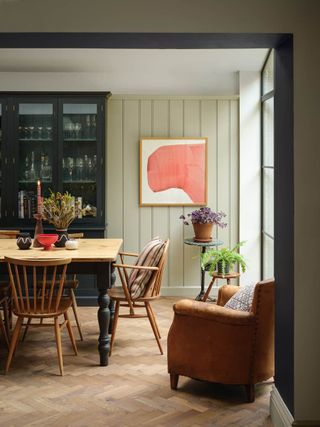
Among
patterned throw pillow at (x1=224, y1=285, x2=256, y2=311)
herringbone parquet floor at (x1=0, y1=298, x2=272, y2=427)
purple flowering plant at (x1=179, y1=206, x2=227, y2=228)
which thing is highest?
purple flowering plant at (x1=179, y1=206, x2=227, y2=228)

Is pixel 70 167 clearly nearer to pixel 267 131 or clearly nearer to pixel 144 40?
pixel 267 131

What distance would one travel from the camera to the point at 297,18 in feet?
10.6

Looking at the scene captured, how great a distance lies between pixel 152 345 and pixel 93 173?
229cm

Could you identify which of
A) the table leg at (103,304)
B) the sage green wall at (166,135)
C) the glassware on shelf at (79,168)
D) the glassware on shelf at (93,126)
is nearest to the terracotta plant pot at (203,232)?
the sage green wall at (166,135)

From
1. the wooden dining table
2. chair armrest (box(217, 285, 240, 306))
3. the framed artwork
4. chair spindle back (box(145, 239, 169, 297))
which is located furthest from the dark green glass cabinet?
chair armrest (box(217, 285, 240, 306))

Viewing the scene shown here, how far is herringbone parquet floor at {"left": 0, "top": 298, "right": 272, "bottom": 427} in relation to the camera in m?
3.70

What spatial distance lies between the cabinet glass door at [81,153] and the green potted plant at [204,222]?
1.08 meters

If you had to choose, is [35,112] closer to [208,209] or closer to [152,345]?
[208,209]

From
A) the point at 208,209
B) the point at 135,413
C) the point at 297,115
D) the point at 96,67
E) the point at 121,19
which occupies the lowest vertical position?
the point at 135,413

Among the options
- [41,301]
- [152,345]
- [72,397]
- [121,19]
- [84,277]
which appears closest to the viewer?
[121,19]

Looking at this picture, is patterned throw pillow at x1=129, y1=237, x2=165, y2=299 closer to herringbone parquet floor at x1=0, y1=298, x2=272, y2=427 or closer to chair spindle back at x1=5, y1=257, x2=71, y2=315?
herringbone parquet floor at x1=0, y1=298, x2=272, y2=427

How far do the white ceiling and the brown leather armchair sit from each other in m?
3.37

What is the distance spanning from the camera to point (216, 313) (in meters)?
3.97

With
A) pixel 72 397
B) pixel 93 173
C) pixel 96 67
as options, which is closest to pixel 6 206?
pixel 93 173
